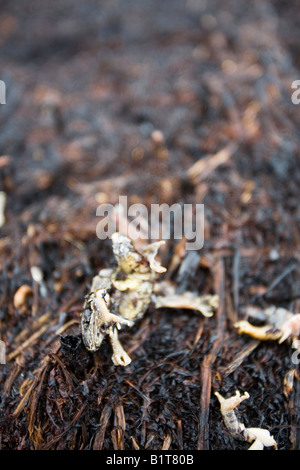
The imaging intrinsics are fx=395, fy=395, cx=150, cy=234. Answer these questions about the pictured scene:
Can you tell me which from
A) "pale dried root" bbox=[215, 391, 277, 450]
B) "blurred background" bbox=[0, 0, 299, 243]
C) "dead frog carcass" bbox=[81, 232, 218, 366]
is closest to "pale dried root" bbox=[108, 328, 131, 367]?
"dead frog carcass" bbox=[81, 232, 218, 366]

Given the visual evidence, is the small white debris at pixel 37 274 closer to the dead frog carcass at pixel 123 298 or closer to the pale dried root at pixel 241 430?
the dead frog carcass at pixel 123 298

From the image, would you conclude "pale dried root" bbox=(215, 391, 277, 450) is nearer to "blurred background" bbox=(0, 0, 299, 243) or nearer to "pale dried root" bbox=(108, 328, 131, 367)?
"pale dried root" bbox=(108, 328, 131, 367)

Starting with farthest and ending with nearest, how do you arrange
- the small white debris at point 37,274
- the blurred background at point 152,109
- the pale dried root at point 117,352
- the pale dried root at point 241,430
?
the blurred background at point 152,109 < the small white debris at point 37,274 < the pale dried root at point 117,352 < the pale dried root at point 241,430

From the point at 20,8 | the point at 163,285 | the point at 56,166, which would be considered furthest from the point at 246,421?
the point at 20,8

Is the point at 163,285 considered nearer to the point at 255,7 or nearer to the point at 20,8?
the point at 255,7

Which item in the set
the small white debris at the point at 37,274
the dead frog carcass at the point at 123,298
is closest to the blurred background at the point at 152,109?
the small white debris at the point at 37,274

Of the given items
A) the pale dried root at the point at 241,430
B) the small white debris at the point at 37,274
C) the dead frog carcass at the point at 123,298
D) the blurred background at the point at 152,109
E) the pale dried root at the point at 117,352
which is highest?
the blurred background at the point at 152,109
